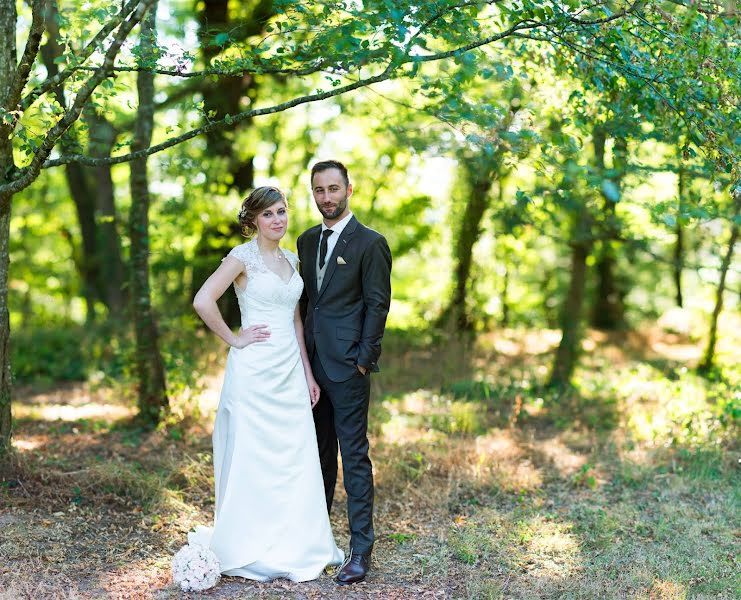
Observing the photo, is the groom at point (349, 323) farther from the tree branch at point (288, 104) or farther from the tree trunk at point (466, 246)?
the tree trunk at point (466, 246)

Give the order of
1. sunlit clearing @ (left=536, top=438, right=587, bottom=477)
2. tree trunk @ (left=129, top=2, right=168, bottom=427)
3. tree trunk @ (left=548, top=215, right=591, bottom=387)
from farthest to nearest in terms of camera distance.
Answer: tree trunk @ (left=548, top=215, right=591, bottom=387), tree trunk @ (left=129, top=2, right=168, bottom=427), sunlit clearing @ (left=536, top=438, right=587, bottom=477)

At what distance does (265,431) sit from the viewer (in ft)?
14.3

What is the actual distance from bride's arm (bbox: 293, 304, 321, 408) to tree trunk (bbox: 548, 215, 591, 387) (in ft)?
17.0

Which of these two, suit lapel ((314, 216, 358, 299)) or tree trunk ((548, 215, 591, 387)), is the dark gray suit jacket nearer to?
suit lapel ((314, 216, 358, 299))

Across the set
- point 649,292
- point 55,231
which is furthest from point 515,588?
point 55,231

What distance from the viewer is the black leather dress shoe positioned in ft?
14.1

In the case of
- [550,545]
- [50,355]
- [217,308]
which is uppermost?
[217,308]

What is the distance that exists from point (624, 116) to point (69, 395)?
7036 mm

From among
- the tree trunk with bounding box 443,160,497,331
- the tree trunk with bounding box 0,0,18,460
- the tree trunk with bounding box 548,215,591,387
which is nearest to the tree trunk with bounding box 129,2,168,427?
the tree trunk with bounding box 0,0,18,460

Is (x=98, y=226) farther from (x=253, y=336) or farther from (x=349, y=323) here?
(x=349, y=323)

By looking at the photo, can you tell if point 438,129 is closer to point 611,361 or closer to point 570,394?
point 570,394

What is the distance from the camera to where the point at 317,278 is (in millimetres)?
4496

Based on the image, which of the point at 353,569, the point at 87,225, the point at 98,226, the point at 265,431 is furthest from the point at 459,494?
the point at 87,225

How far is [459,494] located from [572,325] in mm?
3998
